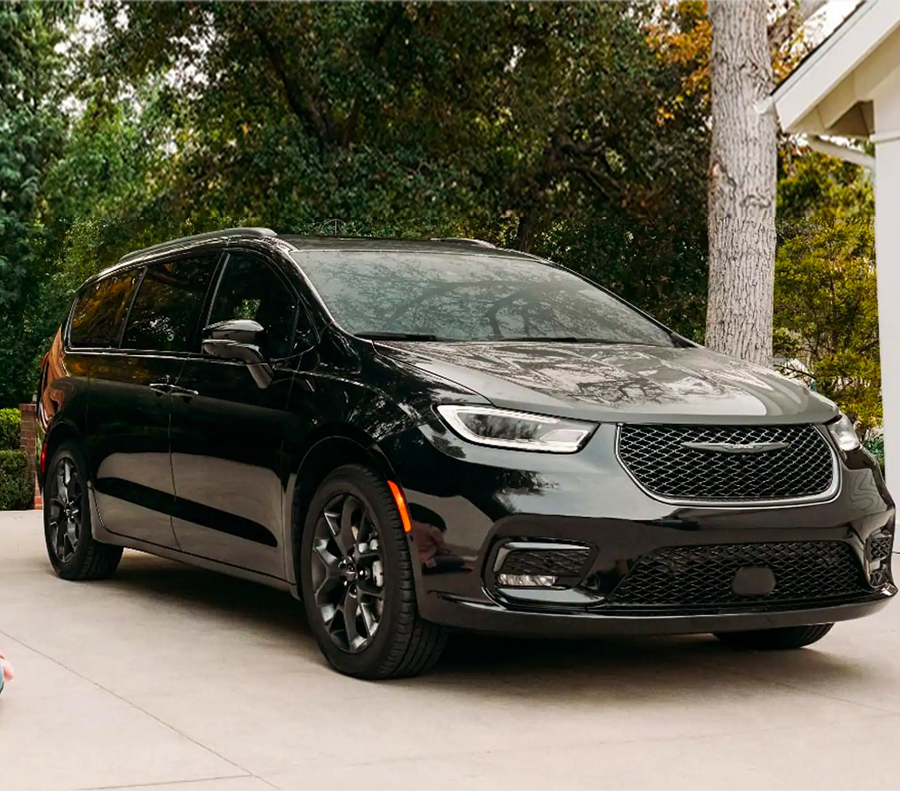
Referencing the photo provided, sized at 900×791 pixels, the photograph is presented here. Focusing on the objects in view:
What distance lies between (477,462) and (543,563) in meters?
0.44

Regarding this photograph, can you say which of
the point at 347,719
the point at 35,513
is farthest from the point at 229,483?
the point at 35,513

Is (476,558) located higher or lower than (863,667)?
higher

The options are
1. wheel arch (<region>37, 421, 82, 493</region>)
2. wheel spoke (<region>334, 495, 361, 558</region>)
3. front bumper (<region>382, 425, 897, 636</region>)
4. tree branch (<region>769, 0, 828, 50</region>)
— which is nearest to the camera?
front bumper (<region>382, 425, 897, 636</region>)

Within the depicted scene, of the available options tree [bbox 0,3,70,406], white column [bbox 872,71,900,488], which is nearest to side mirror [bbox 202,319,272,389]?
white column [bbox 872,71,900,488]

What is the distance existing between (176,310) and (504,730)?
3477mm

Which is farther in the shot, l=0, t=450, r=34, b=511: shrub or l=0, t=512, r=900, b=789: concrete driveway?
l=0, t=450, r=34, b=511: shrub

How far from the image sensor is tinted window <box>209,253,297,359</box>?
695 cm

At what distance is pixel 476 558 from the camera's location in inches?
223

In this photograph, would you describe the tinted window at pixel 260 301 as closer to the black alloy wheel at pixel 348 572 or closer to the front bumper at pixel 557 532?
the black alloy wheel at pixel 348 572

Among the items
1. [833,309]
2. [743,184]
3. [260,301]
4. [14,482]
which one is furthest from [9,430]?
[833,309]

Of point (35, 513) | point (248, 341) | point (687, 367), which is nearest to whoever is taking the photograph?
point (687, 367)

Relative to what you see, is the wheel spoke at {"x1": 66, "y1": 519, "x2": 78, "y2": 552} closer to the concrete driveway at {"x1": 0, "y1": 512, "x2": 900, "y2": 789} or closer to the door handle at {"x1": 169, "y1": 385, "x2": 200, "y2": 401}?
the concrete driveway at {"x1": 0, "y1": 512, "x2": 900, "y2": 789}

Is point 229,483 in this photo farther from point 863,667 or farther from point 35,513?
point 35,513

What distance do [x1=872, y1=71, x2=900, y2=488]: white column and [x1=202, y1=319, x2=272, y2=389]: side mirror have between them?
550 cm
